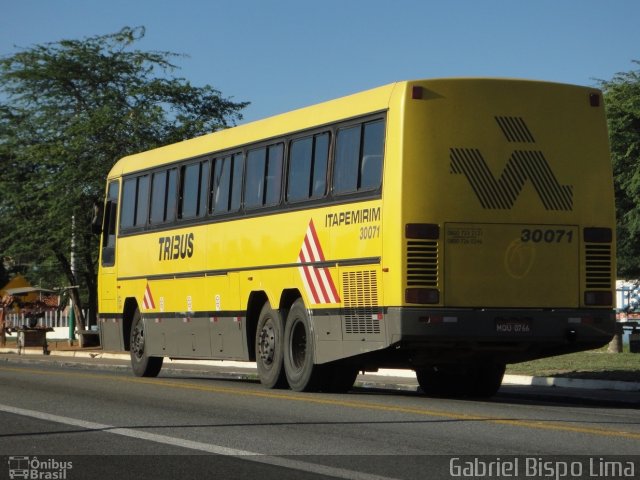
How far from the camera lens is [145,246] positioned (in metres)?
24.2

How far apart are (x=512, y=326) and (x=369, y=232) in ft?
6.58

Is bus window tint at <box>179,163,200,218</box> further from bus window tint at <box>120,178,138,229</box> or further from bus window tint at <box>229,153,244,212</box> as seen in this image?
bus window tint at <box>120,178,138,229</box>

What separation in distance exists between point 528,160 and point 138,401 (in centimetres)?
538

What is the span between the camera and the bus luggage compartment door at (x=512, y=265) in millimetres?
16188

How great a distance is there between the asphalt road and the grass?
333 cm

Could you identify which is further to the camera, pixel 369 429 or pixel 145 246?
pixel 145 246

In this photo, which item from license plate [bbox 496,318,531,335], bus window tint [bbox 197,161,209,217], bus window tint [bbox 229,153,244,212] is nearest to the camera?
license plate [bbox 496,318,531,335]

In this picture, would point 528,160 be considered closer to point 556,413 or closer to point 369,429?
point 556,413

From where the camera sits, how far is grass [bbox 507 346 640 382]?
2111cm

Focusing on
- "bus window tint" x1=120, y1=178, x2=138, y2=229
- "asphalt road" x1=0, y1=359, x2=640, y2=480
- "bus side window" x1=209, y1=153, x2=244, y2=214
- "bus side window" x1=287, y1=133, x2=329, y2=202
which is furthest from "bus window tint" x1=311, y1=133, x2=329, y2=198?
"bus window tint" x1=120, y1=178, x2=138, y2=229

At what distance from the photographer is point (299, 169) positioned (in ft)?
61.4

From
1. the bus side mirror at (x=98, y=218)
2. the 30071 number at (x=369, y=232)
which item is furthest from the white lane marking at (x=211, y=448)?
the bus side mirror at (x=98, y=218)

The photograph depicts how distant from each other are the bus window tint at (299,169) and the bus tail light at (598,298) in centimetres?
395

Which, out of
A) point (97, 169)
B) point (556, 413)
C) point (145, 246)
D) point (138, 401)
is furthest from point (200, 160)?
point (97, 169)
